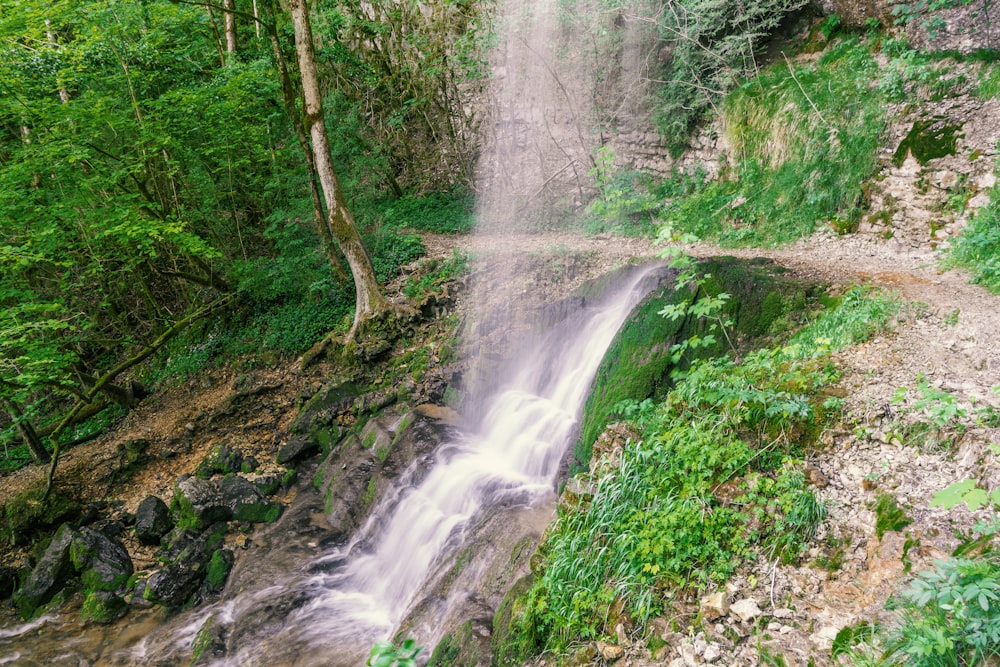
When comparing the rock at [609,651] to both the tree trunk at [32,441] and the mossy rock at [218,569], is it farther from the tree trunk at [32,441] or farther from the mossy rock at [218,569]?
the tree trunk at [32,441]

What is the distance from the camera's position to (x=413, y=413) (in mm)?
8484

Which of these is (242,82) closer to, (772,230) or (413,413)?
(413,413)

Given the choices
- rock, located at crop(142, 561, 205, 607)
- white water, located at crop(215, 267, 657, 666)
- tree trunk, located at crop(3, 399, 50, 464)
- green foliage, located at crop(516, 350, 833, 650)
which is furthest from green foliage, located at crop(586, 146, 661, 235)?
tree trunk, located at crop(3, 399, 50, 464)

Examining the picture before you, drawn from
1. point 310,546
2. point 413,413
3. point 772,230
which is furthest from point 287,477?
point 772,230

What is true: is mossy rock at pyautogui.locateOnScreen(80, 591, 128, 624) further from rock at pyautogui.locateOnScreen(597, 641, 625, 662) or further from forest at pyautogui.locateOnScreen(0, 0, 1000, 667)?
rock at pyautogui.locateOnScreen(597, 641, 625, 662)

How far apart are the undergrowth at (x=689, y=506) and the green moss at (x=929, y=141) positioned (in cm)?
382

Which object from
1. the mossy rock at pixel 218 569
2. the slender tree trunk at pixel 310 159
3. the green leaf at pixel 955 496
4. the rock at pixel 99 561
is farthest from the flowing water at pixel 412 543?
the slender tree trunk at pixel 310 159

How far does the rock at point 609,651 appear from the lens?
10.7 feet

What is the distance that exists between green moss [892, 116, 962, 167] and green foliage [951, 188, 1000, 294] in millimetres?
1090

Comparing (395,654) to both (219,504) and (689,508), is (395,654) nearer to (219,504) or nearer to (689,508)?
(689,508)

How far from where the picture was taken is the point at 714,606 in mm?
3121

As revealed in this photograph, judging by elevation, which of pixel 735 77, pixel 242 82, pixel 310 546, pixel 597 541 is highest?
pixel 242 82

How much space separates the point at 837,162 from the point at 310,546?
370 inches

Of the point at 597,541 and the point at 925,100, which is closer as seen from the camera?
the point at 597,541
